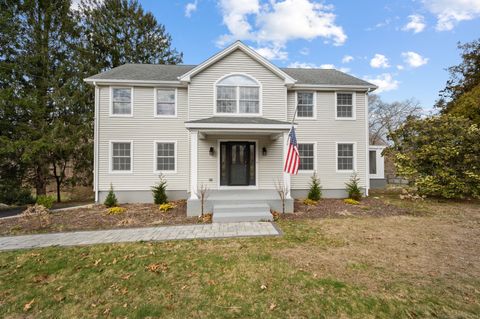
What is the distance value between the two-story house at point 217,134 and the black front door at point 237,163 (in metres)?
0.05

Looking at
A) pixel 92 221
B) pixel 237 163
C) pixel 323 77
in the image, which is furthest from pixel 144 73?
pixel 323 77

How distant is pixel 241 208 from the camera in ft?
24.5

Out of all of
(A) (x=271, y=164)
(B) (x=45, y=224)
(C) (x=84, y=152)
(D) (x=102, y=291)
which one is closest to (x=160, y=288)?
(D) (x=102, y=291)

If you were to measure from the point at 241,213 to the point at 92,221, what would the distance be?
507cm

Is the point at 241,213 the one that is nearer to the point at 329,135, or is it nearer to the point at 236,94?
the point at 236,94

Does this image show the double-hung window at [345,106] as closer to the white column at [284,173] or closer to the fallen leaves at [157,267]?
the white column at [284,173]

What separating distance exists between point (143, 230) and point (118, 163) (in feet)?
18.1

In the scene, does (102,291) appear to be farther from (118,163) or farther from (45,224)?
(118,163)

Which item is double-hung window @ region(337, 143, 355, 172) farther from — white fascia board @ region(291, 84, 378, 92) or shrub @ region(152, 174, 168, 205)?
shrub @ region(152, 174, 168, 205)

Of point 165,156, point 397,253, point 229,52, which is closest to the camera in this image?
point 397,253

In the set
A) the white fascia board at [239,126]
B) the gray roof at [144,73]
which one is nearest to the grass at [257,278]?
the white fascia board at [239,126]

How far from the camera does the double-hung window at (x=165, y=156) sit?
10461mm

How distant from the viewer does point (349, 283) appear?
131 inches

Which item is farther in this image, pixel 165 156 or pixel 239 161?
pixel 165 156
